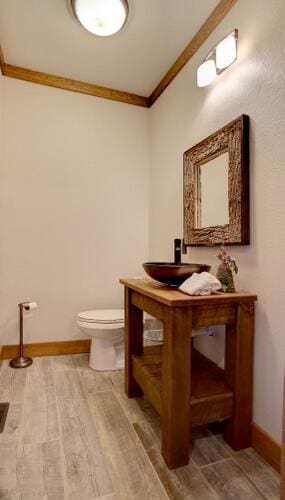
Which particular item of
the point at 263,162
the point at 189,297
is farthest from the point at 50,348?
the point at 263,162

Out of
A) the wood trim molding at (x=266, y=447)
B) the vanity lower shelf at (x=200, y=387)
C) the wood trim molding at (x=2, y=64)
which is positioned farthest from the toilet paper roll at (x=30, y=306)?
the wood trim molding at (x=2, y=64)

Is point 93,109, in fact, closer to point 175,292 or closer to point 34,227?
point 34,227

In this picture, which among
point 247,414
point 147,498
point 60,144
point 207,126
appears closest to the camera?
point 147,498

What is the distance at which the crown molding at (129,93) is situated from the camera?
69.4 inches

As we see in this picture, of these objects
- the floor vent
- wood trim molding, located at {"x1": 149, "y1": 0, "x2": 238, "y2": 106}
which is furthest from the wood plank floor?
wood trim molding, located at {"x1": 149, "y1": 0, "x2": 238, "y2": 106}

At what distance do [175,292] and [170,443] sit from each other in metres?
0.68

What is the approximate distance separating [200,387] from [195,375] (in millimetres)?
134

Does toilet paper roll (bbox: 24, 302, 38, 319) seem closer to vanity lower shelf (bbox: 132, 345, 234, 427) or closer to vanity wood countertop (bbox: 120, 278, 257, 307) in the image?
vanity lower shelf (bbox: 132, 345, 234, 427)

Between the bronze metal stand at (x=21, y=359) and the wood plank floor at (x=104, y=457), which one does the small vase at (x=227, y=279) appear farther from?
the bronze metal stand at (x=21, y=359)

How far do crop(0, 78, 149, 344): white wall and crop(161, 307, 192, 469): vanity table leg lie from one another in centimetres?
154

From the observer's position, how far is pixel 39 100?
2504 mm

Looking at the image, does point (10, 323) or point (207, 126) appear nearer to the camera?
point (207, 126)

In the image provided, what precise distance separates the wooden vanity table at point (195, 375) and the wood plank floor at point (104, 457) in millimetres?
103

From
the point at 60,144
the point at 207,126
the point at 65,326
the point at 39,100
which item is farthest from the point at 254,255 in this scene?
the point at 39,100
